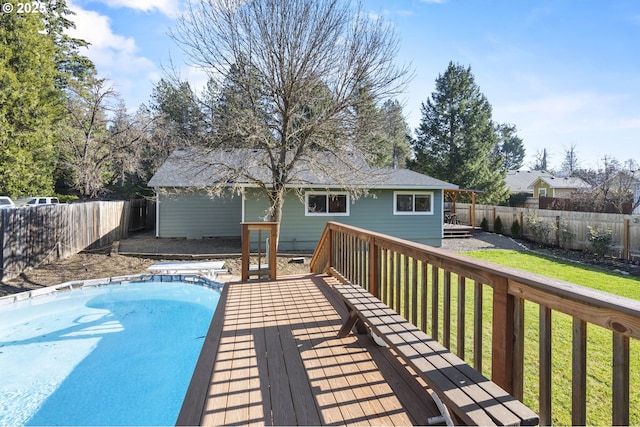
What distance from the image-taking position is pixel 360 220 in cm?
1291

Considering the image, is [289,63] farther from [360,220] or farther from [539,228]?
[539,228]

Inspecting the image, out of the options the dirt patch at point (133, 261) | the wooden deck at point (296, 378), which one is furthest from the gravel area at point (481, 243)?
the wooden deck at point (296, 378)

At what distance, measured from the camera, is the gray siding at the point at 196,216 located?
45.3ft

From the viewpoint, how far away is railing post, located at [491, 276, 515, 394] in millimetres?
1975

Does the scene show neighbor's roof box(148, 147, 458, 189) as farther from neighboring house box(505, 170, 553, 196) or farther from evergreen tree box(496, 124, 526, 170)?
evergreen tree box(496, 124, 526, 170)

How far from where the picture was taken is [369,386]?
2.55 meters

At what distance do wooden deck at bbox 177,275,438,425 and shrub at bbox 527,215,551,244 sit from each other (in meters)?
13.2

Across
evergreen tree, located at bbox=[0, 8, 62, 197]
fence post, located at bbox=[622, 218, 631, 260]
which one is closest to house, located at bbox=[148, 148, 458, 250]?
fence post, located at bbox=[622, 218, 631, 260]

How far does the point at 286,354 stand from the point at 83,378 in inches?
127

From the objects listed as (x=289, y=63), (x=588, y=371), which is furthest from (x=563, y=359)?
(x=289, y=63)

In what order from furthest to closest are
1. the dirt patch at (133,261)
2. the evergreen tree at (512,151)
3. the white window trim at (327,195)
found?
1. the evergreen tree at (512,151)
2. the white window trim at (327,195)
3. the dirt patch at (133,261)

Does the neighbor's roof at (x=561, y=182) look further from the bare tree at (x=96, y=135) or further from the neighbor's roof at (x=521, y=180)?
the bare tree at (x=96, y=135)

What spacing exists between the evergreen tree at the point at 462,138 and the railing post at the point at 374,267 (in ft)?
72.9

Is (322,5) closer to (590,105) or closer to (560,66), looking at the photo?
(560,66)
